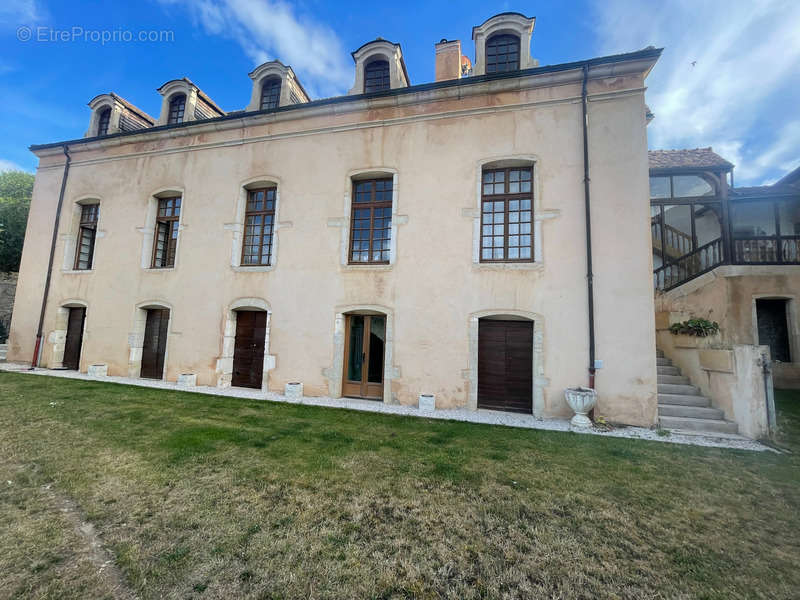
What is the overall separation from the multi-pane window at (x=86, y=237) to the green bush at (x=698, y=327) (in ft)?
54.0

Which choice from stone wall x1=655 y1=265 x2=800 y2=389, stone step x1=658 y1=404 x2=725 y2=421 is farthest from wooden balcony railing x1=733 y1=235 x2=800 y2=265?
stone step x1=658 y1=404 x2=725 y2=421

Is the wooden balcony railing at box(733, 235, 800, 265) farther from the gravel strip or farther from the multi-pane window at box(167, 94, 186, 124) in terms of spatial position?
the multi-pane window at box(167, 94, 186, 124)

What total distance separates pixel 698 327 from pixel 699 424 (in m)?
2.04

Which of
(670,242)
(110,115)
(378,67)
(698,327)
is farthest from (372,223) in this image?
(670,242)

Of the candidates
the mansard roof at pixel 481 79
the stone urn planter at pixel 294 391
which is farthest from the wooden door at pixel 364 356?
the mansard roof at pixel 481 79

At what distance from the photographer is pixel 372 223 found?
26.8ft

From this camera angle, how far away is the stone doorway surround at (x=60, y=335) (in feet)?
33.4

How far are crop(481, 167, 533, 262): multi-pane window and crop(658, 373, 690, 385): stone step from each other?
383 cm

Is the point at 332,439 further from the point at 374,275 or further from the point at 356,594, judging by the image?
the point at 374,275

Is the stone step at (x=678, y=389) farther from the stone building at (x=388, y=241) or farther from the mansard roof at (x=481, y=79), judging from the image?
the mansard roof at (x=481, y=79)

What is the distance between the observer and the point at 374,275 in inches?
305

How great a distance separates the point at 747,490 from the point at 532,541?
9.71 ft

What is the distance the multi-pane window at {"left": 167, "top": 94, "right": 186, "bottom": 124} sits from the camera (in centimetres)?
1030

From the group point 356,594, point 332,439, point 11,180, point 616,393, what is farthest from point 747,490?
point 11,180
